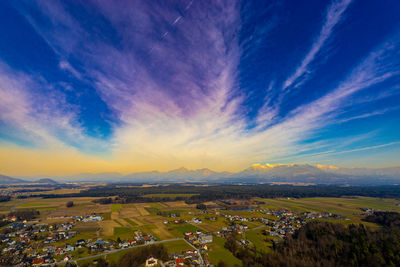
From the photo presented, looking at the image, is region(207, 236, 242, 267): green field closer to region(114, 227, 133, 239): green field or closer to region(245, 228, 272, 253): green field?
region(245, 228, 272, 253): green field

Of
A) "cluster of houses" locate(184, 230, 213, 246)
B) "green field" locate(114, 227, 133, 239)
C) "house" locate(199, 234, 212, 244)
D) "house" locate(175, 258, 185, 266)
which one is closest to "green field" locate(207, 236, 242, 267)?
"house" locate(199, 234, 212, 244)

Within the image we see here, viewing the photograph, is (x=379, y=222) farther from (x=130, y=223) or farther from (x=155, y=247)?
(x=130, y=223)

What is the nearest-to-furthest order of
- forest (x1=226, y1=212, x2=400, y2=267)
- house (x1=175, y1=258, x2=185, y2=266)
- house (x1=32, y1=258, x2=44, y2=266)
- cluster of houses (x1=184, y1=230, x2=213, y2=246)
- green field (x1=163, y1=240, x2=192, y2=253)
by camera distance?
1. forest (x1=226, y1=212, x2=400, y2=267)
2. house (x1=32, y1=258, x2=44, y2=266)
3. house (x1=175, y1=258, x2=185, y2=266)
4. green field (x1=163, y1=240, x2=192, y2=253)
5. cluster of houses (x1=184, y1=230, x2=213, y2=246)

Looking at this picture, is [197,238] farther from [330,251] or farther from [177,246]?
[330,251]

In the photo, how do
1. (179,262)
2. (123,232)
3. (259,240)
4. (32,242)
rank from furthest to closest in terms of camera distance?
(123,232) < (259,240) < (32,242) < (179,262)

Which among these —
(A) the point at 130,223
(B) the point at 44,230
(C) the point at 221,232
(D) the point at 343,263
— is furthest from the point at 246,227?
(B) the point at 44,230

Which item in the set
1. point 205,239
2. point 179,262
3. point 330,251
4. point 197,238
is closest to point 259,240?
point 205,239

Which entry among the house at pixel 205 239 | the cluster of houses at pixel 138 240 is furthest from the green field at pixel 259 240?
the cluster of houses at pixel 138 240

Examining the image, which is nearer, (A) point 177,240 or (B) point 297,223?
(A) point 177,240

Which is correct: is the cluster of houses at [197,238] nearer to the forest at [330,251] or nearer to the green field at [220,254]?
the green field at [220,254]

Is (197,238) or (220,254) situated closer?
(220,254)

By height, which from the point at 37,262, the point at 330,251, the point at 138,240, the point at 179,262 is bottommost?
the point at 179,262
